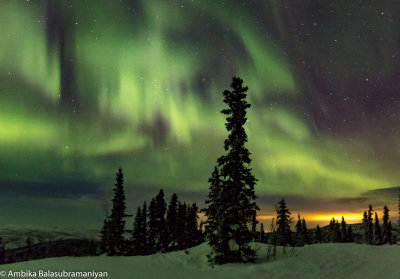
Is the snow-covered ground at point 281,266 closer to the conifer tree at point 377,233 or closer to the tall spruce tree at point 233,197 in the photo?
the tall spruce tree at point 233,197

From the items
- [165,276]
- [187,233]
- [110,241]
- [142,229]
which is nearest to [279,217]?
[187,233]

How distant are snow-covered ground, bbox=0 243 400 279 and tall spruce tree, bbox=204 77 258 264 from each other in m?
1.21

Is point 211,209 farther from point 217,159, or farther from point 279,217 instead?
point 279,217

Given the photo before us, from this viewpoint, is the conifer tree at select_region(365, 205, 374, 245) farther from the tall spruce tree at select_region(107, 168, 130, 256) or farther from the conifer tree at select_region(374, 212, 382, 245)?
the tall spruce tree at select_region(107, 168, 130, 256)

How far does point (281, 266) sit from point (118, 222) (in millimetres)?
27756

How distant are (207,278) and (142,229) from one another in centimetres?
4359

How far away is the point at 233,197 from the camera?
17406mm

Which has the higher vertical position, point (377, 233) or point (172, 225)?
point (172, 225)

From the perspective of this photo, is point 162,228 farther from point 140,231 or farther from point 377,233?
point 377,233

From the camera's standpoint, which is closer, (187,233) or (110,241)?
(110,241)

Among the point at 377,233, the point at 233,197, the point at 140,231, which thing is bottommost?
the point at 377,233

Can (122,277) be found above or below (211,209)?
below

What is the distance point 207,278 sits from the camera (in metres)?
11.1

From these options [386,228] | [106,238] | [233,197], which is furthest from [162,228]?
[386,228]
